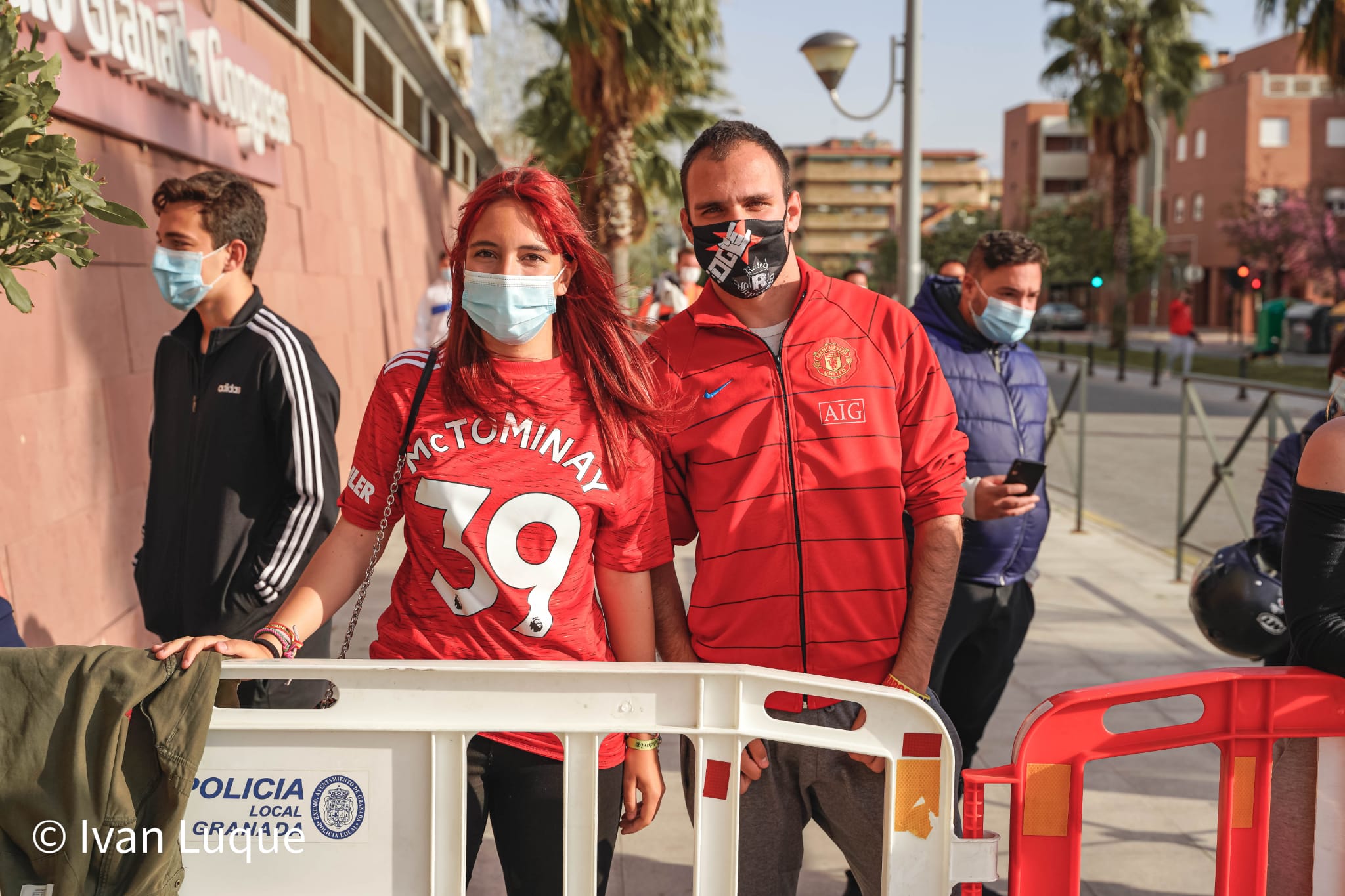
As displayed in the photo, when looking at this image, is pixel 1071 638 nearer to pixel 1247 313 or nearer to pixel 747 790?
pixel 747 790

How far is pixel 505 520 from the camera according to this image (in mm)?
2137

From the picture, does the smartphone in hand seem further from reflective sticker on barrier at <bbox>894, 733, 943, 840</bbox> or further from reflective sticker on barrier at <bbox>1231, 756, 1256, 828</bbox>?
reflective sticker on barrier at <bbox>894, 733, 943, 840</bbox>

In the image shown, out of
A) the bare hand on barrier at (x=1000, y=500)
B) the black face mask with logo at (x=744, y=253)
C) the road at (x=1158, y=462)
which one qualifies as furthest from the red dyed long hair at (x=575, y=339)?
the road at (x=1158, y=462)

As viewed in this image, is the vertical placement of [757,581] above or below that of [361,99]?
below

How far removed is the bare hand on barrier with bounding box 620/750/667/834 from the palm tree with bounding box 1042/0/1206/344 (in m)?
28.3

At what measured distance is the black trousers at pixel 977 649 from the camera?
3.47 meters

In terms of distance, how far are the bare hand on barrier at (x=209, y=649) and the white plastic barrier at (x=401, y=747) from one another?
0.06 meters

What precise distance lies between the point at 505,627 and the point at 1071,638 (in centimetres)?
506

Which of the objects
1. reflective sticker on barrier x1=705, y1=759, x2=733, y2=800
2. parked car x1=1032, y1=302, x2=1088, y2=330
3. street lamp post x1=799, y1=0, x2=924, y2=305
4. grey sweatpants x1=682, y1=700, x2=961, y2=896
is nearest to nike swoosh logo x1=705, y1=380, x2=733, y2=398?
grey sweatpants x1=682, y1=700, x2=961, y2=896

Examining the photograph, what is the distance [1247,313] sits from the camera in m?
56.6

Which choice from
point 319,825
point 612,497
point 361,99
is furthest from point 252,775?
point 361,99

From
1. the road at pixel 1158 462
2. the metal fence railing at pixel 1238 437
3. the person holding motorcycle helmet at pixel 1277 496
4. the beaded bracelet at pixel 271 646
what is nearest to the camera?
the beaded bracelet at pixel 271 646

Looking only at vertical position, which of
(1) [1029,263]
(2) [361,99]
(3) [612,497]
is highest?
(2) [361,99]

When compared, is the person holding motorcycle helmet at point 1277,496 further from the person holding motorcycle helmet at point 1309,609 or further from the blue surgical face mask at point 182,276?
the blue surgical face mask at point 182,276
